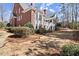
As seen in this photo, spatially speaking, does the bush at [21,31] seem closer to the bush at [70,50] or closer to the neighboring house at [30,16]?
the neighboring house at [30,16]

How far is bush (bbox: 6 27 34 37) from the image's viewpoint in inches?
73.3

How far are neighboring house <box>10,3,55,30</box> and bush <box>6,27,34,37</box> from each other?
50mm

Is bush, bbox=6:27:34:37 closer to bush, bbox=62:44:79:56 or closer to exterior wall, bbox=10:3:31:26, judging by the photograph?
exterior wall, bbox=10:3:31:26

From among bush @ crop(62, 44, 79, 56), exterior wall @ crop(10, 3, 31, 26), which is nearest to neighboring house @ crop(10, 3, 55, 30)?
exterior wall @ crop(10, 3, 31, 26)

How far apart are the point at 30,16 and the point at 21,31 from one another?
177 millimetres

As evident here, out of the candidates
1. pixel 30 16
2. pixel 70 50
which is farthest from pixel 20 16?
→ pixel 70 50

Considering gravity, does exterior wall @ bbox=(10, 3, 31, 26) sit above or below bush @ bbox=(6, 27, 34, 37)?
above

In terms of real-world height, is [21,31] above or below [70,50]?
above

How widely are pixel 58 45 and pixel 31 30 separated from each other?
310mm

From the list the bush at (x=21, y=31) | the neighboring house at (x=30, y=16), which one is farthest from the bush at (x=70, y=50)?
the bush at (x=21, y=31)

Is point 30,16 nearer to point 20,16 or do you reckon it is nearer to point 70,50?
point 20,16

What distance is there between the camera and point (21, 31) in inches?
74.0

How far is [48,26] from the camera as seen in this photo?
1.89 m

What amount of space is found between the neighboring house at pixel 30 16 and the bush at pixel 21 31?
50mm
